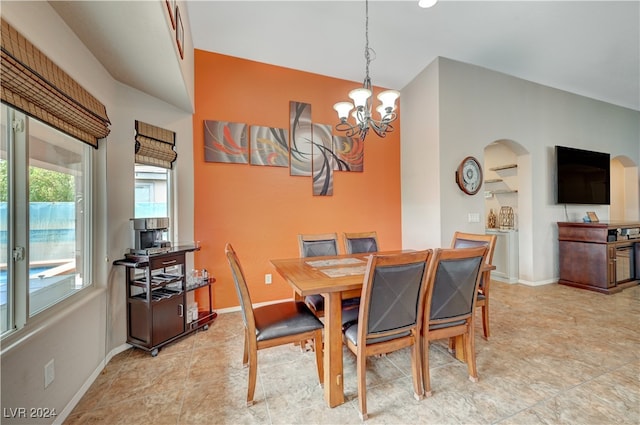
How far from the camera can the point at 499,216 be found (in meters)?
4.82

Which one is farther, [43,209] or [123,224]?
[123,224]

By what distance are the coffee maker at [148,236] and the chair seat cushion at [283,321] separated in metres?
1.16

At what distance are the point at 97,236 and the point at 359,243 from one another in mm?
2429

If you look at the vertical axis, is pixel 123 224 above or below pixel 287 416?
above

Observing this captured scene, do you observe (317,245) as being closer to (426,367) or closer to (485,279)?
(426,367)

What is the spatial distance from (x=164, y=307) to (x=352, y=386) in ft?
5.68

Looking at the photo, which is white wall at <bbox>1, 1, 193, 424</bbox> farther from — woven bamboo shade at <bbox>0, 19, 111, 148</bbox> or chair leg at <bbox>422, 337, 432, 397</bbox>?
chair leg at <bbox>422, 337, 432, 397</bbox>

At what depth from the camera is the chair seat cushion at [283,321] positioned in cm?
166

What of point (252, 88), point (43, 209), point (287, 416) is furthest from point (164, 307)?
point (252, 88)


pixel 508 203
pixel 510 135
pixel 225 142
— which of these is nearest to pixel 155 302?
pixel 225 142

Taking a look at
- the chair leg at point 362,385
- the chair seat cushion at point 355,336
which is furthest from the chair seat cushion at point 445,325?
the chair leg at point 362,385

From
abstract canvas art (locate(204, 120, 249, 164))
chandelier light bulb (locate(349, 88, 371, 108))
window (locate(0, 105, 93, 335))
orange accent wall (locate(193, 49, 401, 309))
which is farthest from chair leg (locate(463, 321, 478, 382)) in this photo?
abstract canvas art (locate(204, 120, 249, 164))

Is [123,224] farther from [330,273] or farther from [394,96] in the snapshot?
[394,96]

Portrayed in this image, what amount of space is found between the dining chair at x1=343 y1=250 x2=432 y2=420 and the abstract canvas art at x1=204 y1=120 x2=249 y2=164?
93.8 inches
